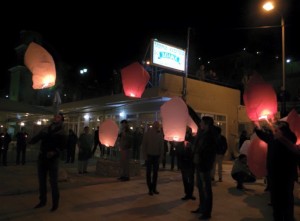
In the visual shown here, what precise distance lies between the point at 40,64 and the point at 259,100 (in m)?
5.06

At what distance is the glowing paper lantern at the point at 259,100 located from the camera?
6.24m

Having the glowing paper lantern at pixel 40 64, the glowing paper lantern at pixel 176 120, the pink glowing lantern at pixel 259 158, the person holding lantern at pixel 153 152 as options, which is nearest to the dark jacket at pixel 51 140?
the glowing paper lantern at pixel 40 64

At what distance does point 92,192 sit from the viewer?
8.09 metres

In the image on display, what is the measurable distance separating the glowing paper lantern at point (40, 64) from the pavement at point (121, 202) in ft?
9.33

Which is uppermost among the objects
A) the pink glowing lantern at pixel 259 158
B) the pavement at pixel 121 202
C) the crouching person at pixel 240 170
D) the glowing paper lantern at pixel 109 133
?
the glowing paper lantern at pixel 109 133

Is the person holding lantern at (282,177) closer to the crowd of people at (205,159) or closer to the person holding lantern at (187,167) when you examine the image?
the crowd of people at (205,159)

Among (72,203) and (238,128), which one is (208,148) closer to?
(72,203)

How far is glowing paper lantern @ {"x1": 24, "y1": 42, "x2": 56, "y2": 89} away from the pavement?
2.84m

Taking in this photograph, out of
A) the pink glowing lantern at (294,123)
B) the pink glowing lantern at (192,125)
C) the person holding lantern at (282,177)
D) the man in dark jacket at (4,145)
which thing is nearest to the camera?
the person holding lantern at (282,177)

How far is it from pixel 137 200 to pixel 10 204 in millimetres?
2860

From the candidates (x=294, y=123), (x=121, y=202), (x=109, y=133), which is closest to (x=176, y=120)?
(x=121, y=202)

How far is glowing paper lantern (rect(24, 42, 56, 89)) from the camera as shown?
281 inches

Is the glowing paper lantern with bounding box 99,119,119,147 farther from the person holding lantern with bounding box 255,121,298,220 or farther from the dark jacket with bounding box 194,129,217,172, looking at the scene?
the person holding lantern with bounding box 255,121,298,220

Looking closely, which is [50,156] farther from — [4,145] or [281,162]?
[4,145]
